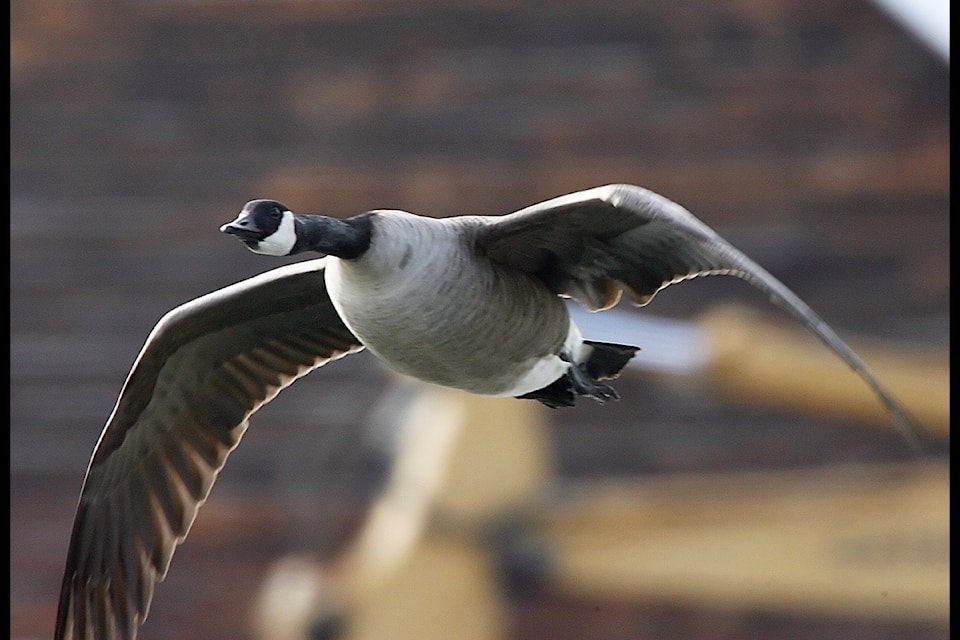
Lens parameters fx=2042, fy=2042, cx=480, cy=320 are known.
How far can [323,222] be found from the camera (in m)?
3.04

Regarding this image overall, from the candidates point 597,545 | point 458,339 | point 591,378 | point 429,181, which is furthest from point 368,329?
point 429,181

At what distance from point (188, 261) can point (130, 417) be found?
466cm

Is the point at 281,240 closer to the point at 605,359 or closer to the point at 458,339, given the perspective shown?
the point at 458,339

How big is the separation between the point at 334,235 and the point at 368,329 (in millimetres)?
188

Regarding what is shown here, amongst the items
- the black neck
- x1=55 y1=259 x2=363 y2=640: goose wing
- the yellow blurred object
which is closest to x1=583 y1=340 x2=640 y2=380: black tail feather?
x1=55 y1=259 x2=363 y2=640: goose wing

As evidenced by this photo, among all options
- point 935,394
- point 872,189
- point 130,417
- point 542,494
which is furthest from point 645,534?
point 872,189

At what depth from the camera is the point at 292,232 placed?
116 inches

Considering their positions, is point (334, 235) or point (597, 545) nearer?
point (334, 235)

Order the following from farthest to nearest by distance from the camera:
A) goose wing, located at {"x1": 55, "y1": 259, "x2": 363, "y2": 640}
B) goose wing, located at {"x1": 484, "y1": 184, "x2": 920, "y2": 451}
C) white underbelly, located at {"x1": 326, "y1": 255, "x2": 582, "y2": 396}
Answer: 1. goose wing, located at {"x1": 55, "y1": 259, "x2": 363, "y2": 640}
2. white underbelly, located at {"x1": 326, "y1": 255, "x2": 582, "y2": 396}
3. goose wing, located at {"x1": 484, "y1": 184, "x2": 920, "y2": 451}

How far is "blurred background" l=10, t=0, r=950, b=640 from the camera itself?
26.6 feet

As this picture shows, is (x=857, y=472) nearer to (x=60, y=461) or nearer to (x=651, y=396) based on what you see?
(x=651, y=396)

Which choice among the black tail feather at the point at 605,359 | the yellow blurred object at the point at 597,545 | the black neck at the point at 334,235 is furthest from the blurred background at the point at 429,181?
the black neck at the point at 334,235

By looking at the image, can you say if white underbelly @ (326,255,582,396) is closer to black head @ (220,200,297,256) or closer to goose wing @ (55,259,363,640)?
black head @ (220,200,297,256)

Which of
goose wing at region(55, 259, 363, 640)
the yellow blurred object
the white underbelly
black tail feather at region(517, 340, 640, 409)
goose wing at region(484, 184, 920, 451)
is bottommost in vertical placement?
the yellow blurred object
